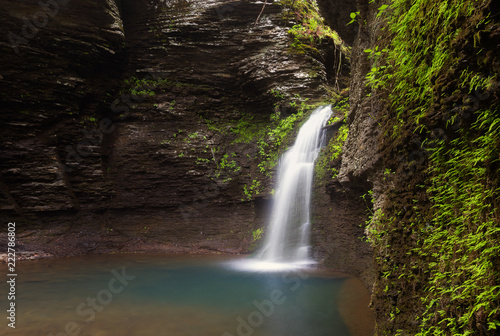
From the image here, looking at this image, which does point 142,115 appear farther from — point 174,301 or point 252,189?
point 174,301

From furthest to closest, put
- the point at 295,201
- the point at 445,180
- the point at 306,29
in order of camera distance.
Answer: the point at 306,29 < the point at 295,201 < the point at 445,180

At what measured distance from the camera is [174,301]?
16.7 ft

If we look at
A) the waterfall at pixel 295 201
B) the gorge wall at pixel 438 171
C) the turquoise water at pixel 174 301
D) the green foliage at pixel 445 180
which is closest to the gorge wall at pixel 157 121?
the waterfall at pixel 295 201

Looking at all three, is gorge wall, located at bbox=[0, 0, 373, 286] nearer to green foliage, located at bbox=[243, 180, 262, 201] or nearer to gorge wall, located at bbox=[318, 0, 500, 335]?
green foliage, located at bbox=[243, 180, 262, 201]

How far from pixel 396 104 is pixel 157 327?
408cm

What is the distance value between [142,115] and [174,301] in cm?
898

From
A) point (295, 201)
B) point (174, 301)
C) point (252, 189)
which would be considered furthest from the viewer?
point (252, 189)

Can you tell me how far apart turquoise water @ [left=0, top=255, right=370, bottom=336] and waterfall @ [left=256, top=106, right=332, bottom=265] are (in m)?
1.44

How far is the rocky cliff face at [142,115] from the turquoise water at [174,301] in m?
2.50

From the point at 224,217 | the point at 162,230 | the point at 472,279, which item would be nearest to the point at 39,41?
the point at 162,230

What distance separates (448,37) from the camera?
2057mm

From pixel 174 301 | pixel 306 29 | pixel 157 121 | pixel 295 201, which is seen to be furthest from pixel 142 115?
pixel 174 301

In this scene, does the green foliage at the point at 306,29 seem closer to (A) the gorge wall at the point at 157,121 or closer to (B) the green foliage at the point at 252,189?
(A) the gorge wall at the point at 157,121

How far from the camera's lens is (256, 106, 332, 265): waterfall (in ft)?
28.2
